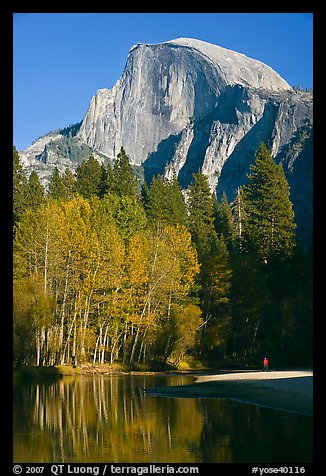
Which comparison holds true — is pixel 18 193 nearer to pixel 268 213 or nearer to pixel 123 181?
pixel 123 181

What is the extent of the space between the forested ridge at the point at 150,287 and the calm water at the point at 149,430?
49.8 feet

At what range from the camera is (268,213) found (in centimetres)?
7700

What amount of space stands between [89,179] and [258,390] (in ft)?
177

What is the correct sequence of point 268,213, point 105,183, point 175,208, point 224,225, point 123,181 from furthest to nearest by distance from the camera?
point 224,225, point 105,183, point 123,181, point 175,208, point 268,213

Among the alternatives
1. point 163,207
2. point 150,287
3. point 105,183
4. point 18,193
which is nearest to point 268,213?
point 163,207

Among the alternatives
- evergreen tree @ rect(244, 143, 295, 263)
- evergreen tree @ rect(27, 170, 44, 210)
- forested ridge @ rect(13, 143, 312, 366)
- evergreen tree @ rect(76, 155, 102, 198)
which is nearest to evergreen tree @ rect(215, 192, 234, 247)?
evergreen tree @ rect(244, 143, 295, 263)

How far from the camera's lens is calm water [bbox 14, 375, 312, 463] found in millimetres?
19047

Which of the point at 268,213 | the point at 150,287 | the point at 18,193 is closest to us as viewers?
the point at 150,287

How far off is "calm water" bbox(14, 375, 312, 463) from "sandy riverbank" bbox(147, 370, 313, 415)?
1412mm

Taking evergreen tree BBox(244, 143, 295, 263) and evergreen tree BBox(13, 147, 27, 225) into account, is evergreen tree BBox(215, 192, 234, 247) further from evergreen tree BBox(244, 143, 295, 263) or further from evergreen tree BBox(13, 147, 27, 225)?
evergreen tree BBox(13, 147, 27, 225)

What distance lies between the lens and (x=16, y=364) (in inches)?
1828

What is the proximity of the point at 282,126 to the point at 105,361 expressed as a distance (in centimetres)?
14689

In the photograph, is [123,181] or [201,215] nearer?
[123,181]

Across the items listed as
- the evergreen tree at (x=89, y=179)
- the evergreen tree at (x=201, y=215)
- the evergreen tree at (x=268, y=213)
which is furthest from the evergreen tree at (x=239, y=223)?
the evergreen tree at (x=89, y=179)
